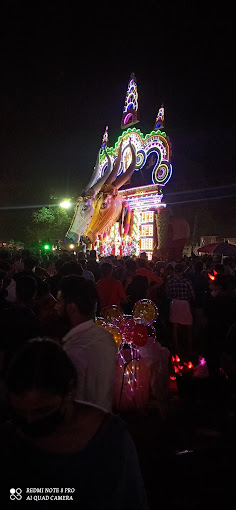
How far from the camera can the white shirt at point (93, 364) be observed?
238 cm

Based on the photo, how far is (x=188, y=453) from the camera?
13.9 feet

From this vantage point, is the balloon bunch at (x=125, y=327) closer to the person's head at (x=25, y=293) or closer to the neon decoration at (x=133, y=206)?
the person's head at (x=25, y=293)

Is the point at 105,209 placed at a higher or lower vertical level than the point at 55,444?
higher

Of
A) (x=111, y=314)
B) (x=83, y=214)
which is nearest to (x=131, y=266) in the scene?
(x=111, y=314)

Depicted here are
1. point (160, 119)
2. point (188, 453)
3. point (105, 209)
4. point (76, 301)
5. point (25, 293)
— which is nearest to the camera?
point (76, 301)

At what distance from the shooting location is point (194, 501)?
3451mm

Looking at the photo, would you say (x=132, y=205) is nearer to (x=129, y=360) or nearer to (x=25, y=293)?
(x=129, y=360)

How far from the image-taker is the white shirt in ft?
7.80

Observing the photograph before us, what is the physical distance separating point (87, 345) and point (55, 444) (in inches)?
44.6

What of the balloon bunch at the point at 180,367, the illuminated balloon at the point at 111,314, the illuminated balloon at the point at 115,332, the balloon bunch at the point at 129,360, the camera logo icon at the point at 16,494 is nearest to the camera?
the camera logo icon at the point at 16,494

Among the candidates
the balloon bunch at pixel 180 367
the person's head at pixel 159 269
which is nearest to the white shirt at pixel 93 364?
the balloon bunch at pixel 180 367

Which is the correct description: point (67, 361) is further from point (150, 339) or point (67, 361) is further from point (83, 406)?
point (150, 339)

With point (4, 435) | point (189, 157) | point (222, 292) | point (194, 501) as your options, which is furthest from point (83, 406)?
point (189, 157)

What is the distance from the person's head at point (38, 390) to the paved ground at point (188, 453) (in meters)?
2.53
